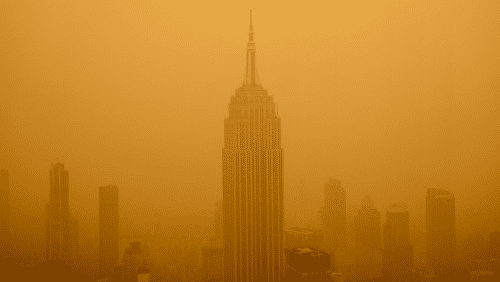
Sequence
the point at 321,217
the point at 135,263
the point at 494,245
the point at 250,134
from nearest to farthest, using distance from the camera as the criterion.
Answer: the point at 135,263
the point at 250,134
the point at 321,217
the point at 494,245

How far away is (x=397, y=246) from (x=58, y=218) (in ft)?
8.36

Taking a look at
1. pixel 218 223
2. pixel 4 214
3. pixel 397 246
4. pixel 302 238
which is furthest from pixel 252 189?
pixel 4 214

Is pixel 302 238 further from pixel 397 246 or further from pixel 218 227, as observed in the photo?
pixel 397 246

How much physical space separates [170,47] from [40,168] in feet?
4.32

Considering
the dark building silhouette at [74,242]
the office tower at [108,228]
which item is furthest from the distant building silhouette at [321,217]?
the dark building silhouette at [74,242]

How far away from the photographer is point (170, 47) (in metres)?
4.30

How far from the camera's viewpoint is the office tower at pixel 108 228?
401 cm

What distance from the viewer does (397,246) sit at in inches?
171

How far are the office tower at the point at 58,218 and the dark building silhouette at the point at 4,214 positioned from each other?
1.00 feet

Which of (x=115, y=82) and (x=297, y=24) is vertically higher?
(x=297, y=24)

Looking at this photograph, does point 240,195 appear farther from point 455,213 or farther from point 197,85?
point 455,213

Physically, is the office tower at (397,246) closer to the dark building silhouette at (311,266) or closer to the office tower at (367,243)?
the office tower at (367,243)

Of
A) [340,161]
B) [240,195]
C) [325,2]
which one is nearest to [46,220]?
[240,195]

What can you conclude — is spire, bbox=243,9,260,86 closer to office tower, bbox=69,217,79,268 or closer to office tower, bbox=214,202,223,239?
office tower, bbox=214,202,223,239
